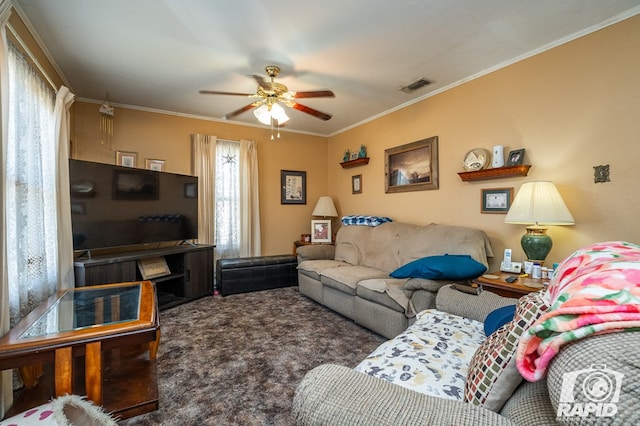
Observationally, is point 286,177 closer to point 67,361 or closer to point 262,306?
point 262,306

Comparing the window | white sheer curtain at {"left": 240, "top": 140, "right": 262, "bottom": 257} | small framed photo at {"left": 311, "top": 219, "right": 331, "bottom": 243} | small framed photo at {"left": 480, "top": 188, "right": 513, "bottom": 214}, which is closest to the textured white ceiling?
the window

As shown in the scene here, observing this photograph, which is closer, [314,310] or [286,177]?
[314,310]

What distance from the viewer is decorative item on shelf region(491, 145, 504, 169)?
266 centimetres

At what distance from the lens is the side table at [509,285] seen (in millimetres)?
1996

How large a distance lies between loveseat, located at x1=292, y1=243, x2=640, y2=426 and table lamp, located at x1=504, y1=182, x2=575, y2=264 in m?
1.47

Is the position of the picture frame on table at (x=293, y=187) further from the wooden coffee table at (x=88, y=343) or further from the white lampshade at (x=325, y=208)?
the wooden coffee table at (x=88, y=343)

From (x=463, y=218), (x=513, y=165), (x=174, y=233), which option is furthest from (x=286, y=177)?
(x=513, y=165)

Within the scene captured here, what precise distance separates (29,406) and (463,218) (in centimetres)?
354

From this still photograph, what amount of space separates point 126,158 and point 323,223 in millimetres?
3009

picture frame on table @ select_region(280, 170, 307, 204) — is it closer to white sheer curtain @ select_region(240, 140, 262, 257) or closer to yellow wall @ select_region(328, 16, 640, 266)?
white sheer curtain @ select_region(240, 140, 262, 257)

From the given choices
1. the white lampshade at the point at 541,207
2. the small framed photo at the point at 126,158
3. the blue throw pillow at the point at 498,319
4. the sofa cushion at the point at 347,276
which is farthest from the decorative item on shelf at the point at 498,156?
the small framed photo at the point at 126,158

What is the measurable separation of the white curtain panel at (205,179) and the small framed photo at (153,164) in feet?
1.40

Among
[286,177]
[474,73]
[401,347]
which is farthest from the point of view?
[286,177]

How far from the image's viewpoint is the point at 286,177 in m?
4.97
